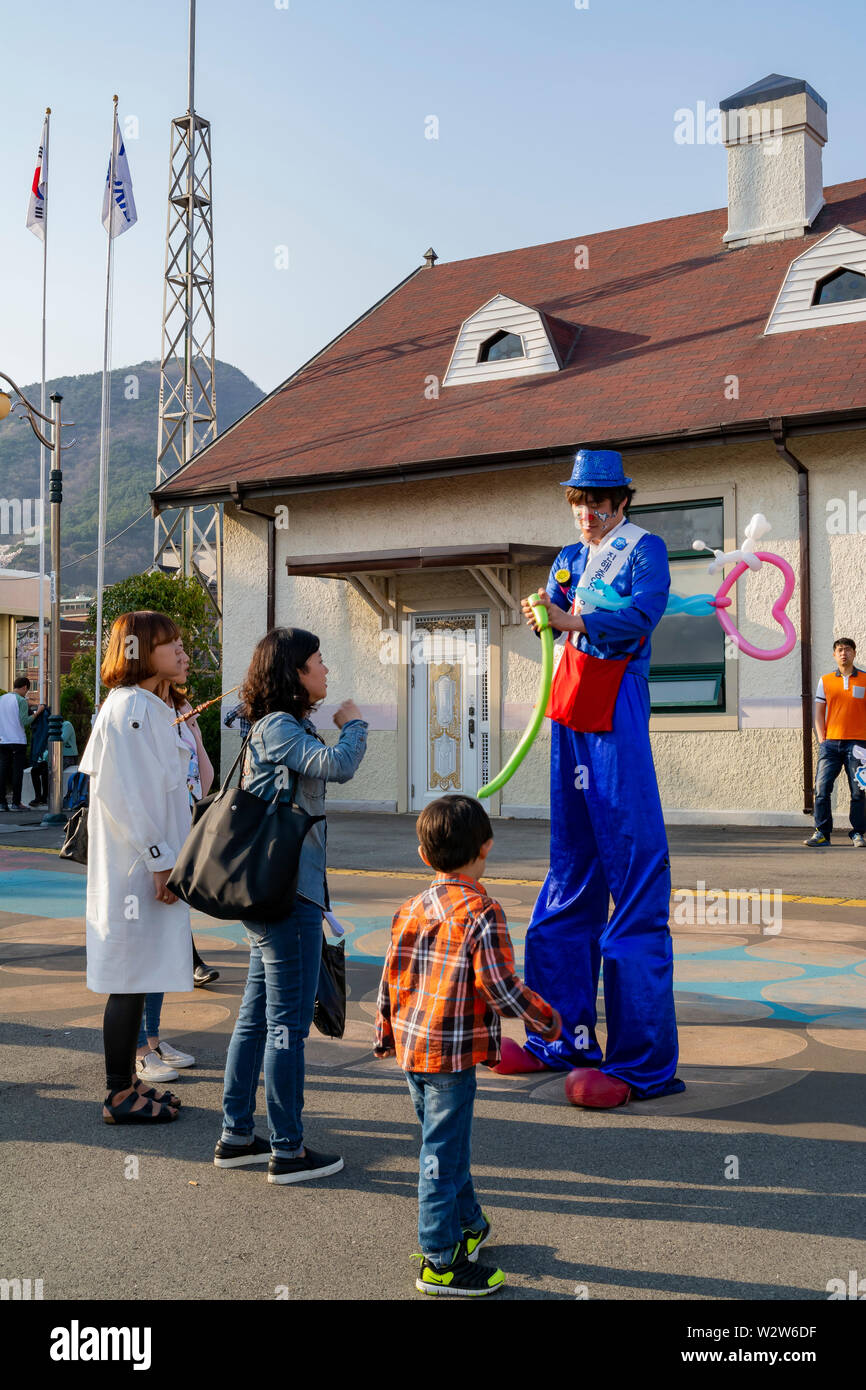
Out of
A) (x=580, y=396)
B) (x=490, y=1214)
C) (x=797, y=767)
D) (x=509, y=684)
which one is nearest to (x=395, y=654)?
(x=509, y=684)

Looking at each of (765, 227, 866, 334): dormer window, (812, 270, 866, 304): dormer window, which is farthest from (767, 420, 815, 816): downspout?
(812, 270, 866, 304): dormer window

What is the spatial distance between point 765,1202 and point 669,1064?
1061 mm

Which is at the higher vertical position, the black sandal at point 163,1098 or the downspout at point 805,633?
the downspout at point 805,633

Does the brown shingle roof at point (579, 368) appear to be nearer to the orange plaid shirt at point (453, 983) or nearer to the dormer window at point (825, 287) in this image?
the dormer window at point (825, 287)

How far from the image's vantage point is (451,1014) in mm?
3186

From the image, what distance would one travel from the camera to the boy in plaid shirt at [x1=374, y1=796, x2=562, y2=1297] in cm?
313

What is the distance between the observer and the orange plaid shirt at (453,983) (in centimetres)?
316

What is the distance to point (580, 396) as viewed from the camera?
15656 mm

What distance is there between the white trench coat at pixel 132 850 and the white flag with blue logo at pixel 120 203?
793 inches

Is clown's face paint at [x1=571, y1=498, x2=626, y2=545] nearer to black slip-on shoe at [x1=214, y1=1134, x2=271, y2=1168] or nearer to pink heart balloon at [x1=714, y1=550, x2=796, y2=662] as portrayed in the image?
black slip-on shoe at [x1=214, y1=1134, x2=271, y2=1168]

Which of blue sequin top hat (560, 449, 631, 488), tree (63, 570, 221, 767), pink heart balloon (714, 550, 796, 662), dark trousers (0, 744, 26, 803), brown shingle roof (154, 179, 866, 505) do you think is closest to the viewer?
blue sequin top hat (560, 449, 631, 488)

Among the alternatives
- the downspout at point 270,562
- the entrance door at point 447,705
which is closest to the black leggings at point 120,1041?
the entrance door at point 447,705

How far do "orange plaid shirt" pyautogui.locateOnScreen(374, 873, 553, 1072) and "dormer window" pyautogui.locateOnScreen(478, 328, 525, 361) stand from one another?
48.5ft

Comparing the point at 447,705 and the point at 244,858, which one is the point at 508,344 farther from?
the point at 244,858
